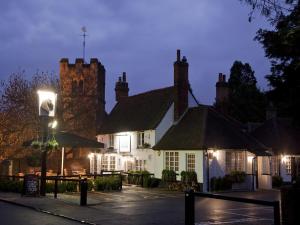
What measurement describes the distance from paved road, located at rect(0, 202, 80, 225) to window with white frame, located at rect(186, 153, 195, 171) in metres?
14.8

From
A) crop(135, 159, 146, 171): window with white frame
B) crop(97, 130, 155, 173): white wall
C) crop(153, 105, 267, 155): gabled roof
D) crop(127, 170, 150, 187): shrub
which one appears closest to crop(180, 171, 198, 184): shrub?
crop(153, 105, 267, 155): gabled roof

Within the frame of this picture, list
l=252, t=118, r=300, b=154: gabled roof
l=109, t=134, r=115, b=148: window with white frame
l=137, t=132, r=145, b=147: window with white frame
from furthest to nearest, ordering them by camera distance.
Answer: l=109, t=134, r=115, b=148: window with white frame → l=137, t=132, r=145, b=147: window with white frame → l=252, t=118, r=300, b=154: gabled roof

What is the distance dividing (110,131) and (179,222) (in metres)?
26.5

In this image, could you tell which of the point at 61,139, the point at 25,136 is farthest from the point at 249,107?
the point at 61,139

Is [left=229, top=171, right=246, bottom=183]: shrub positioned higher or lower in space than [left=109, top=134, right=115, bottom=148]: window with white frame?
lower

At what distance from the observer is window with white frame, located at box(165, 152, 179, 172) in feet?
109

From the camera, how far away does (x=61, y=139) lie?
89.2 ft

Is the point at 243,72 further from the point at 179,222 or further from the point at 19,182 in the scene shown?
the point at 179,222

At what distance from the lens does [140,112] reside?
40.4 metres

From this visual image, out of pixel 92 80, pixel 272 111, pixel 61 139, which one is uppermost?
pixel 92 80

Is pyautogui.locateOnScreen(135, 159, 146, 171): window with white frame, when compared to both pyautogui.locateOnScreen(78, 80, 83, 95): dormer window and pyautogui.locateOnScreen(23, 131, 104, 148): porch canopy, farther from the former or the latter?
pyautogui.locateOnScreen(78, 80, 83, 95): dormer window

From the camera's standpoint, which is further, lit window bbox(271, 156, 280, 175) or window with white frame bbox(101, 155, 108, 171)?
window with white frame bbox(101, 155, 108, 171)

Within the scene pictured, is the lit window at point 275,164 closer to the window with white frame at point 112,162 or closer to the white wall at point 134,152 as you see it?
the white wall at point 134,152

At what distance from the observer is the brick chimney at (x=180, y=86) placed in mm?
35344
